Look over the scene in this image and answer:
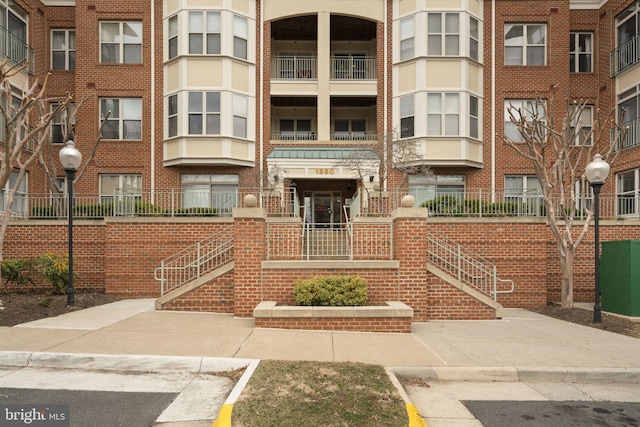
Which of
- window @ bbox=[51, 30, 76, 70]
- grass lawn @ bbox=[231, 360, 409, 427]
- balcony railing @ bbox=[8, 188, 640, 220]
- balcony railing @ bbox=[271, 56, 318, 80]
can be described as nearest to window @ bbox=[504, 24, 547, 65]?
balcony railing @ bbox=[8, 188, 640, 220]

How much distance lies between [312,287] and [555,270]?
8807 millimetres

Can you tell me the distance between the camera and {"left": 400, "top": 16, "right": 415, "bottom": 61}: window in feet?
63.2

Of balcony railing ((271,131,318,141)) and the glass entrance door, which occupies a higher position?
balcony railing ((271,131,318,141))

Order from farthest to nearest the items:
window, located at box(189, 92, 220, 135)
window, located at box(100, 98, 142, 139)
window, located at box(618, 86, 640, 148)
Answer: window, located at box(100, 98, 142, 139) → window, located at box(189, 92, 220, 135) → window, located at box(618, 86, 640, 148)

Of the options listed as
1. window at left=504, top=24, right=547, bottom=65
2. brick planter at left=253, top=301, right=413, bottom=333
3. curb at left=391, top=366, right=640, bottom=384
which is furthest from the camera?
window at left=504, top=24, right=547, bottom=65

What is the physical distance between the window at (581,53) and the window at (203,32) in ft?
56.8

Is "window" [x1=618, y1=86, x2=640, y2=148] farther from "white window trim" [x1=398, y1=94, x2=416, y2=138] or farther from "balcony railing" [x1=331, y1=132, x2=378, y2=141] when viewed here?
"balcony railing" [x1=331, y1=132, x2=378, y2=141]

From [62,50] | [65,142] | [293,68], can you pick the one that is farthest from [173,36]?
[65,142]

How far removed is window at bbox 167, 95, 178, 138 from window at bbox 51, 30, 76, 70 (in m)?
5.83

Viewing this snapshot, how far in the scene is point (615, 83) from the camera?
19406 millimetres

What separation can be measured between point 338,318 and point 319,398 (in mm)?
3621

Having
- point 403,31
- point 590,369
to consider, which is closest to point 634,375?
point 590,369

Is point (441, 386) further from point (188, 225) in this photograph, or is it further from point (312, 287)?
point (188, 225)

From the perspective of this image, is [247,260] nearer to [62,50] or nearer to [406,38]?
[406,38]
